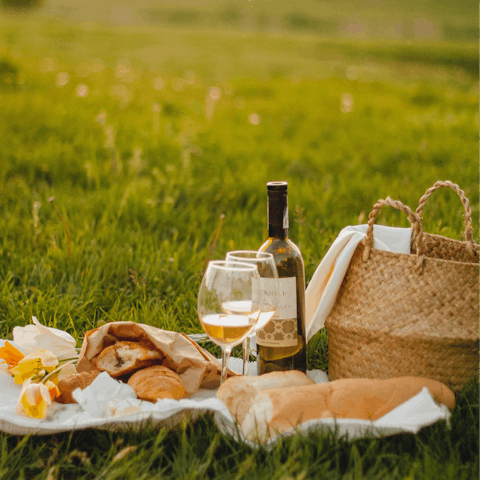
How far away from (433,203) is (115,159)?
283 cm

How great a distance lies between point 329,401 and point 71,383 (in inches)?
36.4

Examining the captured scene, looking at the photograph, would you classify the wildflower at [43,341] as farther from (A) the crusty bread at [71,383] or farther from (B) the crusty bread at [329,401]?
(B) the crusty bread at [329,401]

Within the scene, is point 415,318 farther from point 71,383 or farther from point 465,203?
point 71,383

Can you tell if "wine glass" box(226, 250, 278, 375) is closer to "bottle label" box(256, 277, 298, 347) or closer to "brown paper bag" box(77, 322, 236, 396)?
"bottle label" box(256, 277, 298, 347)

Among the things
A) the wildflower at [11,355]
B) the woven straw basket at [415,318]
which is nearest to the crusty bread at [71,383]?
the wildflower at [11,355]

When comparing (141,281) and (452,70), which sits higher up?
(452,70)

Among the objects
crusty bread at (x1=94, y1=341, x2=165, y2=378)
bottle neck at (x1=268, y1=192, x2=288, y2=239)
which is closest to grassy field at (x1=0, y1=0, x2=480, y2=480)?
crusty bread at (x1=94, y1=341, x2=165, y2=378)

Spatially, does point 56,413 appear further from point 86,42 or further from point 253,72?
point 86,42

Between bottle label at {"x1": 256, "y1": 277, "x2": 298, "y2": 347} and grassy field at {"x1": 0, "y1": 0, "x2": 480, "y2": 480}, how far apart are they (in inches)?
18.1

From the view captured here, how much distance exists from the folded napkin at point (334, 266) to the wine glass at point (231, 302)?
49 centimetres

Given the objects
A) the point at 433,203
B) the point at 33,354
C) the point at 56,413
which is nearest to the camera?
the point at 56,413

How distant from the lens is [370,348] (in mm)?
2135

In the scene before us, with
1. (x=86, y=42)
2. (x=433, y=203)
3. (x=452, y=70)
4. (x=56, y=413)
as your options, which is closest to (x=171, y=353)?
(x=56, y=413)

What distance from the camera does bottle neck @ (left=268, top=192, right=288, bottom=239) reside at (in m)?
2.12
